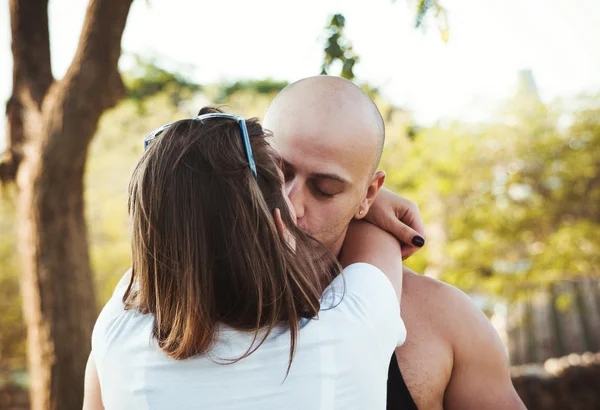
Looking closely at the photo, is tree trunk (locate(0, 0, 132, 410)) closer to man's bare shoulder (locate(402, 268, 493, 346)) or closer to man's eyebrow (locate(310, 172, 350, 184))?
man's eyebrow (locate(310, 172, 350, 184))

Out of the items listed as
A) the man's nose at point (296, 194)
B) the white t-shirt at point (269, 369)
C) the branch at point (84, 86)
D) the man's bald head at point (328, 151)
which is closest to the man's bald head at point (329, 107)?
the man's bald head at point (328, 151)

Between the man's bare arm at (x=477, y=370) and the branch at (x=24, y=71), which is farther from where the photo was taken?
the branch at (x=24, y=71)

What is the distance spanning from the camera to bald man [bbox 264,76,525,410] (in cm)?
200

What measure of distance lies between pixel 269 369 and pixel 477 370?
0.97 m

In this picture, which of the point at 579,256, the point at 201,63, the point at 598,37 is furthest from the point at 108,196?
the point at 598,37

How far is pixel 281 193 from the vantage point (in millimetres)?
1505

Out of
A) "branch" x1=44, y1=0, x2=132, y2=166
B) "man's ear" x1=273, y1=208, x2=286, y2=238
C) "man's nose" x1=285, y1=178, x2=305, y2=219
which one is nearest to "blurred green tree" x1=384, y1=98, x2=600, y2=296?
"branch" x1=44, y1=0, x2=132, y2=166

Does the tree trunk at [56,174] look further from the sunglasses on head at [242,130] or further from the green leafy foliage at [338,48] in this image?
the sunglasses on head at [242,130]

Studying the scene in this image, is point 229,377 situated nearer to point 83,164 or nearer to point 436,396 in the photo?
point 436,396

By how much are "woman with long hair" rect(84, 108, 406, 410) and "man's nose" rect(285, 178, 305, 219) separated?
0.51 m

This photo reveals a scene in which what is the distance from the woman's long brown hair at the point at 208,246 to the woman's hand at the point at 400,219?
0.66 m

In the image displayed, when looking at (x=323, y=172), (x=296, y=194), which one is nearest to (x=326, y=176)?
(x=323, y=172)

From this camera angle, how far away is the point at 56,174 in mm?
3883

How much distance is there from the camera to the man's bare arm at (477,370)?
201cm
